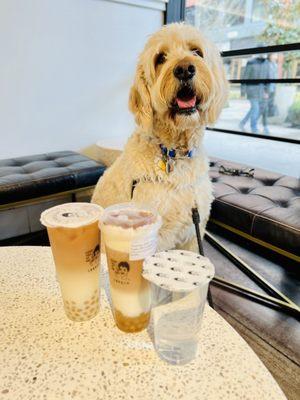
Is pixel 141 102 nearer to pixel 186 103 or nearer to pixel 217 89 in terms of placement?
pixel 186 103

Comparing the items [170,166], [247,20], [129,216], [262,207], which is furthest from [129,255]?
[247,20]

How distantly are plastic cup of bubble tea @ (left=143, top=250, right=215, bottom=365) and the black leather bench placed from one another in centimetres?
147

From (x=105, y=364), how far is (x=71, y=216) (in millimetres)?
252

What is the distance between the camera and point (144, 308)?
0.56 metres

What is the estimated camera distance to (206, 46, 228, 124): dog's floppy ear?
3.96 feet

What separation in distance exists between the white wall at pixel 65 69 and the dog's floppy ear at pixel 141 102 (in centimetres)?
138

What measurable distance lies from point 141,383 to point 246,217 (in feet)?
3.70

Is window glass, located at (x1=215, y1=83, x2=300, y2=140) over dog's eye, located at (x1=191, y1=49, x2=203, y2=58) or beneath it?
beneath

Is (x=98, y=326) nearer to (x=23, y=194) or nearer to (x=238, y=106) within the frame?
Answer: (x=23, y=194)

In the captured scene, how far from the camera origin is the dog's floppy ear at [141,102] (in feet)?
3.96

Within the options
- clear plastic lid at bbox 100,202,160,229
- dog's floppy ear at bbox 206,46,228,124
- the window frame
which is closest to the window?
the window frame

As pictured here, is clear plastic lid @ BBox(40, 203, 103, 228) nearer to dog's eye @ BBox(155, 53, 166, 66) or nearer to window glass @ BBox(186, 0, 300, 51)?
dog's eye @ BBox(155, 53, 166, 66)

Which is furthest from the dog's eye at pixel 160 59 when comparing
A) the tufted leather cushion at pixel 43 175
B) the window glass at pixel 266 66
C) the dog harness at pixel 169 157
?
the window glass at pixel 266 66

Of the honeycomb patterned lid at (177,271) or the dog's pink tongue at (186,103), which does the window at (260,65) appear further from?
the honeycomb patterned lid at (177,271)
